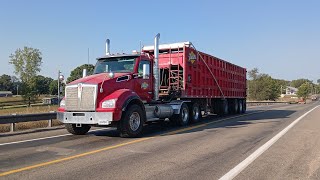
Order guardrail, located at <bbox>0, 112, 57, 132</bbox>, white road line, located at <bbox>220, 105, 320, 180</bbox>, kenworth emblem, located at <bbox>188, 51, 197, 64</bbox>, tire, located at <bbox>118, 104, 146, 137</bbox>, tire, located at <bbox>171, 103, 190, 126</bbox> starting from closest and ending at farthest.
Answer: white road line, located at <bbox>220, 105, 320, 180</bbox>
tire, located at <bbox>118, 104, 146, 137</bbox>
guardrail, located at <bbox>0, 112, 57, 132</bbox>
tire, located at <bbox>171, 103, 190, 126</bbox>
kenworth emblem, located at <bbox>188, 51, 197, 64</bbox>

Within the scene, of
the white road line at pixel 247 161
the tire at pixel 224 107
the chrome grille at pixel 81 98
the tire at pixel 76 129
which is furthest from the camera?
the tire at pixel 224 107

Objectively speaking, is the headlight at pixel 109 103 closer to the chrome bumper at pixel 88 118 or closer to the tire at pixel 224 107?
the chrome bumper at pixel 88 118

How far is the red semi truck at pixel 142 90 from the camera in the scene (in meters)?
11.7

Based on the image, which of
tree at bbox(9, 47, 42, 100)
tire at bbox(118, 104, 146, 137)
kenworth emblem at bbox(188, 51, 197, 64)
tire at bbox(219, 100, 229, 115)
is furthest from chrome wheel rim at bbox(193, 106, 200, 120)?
tree at bbox(9, 47, 42, 100)

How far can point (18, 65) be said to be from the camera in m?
70.9

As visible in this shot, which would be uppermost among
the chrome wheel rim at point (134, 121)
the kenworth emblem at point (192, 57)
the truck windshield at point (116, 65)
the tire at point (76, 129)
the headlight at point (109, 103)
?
the kenworth emblem at point (192, 57)

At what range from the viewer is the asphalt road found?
6.84 m

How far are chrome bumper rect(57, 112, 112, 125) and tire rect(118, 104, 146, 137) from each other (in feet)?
2.01

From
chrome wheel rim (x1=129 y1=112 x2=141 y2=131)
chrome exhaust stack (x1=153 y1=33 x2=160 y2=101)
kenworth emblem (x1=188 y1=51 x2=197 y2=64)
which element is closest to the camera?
chrome wheel rim (x1=129 y1=112 x2=141 y2=131)

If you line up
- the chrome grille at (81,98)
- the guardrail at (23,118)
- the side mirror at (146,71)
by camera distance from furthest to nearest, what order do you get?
the guardrail at (23,118) → the side mirror at (146,71) → the chrome grille at (81,98)

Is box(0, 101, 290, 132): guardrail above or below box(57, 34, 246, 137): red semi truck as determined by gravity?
below

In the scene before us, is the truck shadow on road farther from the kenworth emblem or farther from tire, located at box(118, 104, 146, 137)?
the kenworth emblem

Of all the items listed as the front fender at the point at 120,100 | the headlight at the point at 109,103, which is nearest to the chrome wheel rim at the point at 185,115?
the front fender at the point at 120,100

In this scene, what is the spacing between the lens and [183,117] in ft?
54.3
